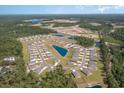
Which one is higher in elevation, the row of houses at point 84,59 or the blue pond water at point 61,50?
the blue pond water at point 61,50

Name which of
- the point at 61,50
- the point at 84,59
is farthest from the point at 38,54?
the point at 84,59

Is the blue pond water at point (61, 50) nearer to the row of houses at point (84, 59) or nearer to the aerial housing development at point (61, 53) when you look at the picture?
the aerial housing development at point (61, 53)

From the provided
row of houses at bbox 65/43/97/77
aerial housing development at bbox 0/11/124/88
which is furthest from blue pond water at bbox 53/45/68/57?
row of houses at bbox 65/43/97/77

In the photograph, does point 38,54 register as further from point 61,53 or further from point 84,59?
point 84,59

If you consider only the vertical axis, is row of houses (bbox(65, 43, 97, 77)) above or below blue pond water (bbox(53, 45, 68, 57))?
below

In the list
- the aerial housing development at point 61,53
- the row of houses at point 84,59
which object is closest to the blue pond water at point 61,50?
the aerial housing development at point 61,53

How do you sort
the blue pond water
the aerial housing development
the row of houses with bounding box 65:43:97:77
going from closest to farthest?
the aerial housing development < the row of houses with bounding box 65:43:97:77 < the blue pond water

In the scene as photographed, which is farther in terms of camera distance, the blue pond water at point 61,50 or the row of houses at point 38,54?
the blue pond water at point 61,50

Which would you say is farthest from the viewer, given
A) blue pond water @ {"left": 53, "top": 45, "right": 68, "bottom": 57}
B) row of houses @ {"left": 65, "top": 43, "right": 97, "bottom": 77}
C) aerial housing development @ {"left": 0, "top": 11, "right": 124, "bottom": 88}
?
blue pond water @ {"left": 53, "top": 45, "right": 68, "bottom": 57}

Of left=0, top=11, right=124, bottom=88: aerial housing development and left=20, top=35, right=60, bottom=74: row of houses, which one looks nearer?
left=0, top=11, right=124, bottom=88: aerial housing development

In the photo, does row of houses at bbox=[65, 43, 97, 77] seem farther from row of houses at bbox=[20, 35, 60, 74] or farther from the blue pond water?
row of houses at bbox=[20, 35, 60, 74]

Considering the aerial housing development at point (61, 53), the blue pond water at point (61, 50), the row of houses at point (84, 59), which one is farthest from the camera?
the blue pond water at point (61, 50)
